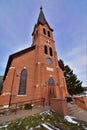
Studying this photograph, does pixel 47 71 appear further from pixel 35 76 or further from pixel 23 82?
pixel 23 82

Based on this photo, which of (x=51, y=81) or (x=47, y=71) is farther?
(x=47, y=71)

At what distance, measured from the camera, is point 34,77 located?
1452 centimetres

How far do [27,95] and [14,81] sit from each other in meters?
3.16

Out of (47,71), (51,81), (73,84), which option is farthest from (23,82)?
(73,84)

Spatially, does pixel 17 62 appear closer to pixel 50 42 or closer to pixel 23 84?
pixel 23 84

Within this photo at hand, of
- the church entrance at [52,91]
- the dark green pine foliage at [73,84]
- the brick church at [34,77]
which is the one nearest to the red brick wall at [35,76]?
the brick church at [34,77]

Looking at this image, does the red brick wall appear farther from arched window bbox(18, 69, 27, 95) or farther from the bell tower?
arched window bbox(18, 69, 27, 95)

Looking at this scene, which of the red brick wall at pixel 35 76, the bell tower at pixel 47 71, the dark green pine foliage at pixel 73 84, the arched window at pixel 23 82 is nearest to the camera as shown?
the red brick wall at pixel 35 76

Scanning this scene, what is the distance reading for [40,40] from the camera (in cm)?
1803

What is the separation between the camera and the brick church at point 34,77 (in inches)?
→ 536

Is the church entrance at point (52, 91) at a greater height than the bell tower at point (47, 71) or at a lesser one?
lesser

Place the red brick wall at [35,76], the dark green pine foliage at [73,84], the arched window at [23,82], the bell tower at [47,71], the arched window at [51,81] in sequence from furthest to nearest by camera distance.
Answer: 1. the dark green pine foliage at [73,84]
2. the arched window at [51,81]
3. the arched window at [23,82]
4. the bell tower at [47,71]
5. the red brick wall at [35,76]

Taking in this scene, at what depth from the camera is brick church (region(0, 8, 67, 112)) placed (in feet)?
44.7

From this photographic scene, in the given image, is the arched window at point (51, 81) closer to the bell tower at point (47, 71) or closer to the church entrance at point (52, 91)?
the bell tower at point (47, 71)
